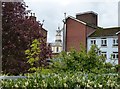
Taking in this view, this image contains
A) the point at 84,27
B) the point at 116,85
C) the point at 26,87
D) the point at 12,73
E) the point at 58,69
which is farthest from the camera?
the point at 84,27

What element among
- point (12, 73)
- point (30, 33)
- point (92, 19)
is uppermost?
point (92, 19)

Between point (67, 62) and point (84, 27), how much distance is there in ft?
33.4

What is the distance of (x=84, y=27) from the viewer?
12766 mm

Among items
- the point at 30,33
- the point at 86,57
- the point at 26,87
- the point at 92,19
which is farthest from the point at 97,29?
the point at 26,87

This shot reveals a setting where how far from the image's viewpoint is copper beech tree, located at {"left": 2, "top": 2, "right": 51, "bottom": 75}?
146 inches

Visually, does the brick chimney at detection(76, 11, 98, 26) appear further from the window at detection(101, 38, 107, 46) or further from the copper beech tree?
the copper beech tree

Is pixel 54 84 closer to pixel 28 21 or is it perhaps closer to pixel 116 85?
pixel 116 85

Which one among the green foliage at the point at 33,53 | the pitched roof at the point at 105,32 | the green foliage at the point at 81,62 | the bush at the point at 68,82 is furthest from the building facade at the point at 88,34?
the bush at the point at 68,82

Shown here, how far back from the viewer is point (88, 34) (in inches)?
505

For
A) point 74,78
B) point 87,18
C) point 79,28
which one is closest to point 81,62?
point 74,78

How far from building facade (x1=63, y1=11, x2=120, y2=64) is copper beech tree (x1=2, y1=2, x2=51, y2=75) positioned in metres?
8.25

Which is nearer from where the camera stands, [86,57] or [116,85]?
[116,85]

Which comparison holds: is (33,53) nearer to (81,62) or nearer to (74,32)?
(81,62)

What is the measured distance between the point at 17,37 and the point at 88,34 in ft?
30.1
